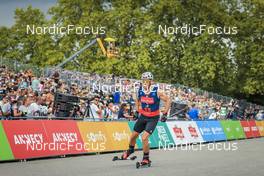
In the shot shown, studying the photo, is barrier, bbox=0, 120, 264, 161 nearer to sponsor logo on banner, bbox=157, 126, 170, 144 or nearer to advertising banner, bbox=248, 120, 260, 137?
sponsor logo on banner, bbox=157, 126, 170, 144

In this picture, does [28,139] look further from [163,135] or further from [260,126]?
[260,126]

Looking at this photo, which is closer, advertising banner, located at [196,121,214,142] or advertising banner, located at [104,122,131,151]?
advertising banner, located at [104,122,131,151]

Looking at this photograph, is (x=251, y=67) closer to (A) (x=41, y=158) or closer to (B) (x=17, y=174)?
(A) (x=41, y=158)

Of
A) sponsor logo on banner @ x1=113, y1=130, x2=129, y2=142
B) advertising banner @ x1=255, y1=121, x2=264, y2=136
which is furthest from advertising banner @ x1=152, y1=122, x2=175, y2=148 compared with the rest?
advertising banner @ x1=255, y1=121, x2=264, y2=136

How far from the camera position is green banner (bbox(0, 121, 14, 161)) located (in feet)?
51.4

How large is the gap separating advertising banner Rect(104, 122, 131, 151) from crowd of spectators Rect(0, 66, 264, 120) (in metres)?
1.05

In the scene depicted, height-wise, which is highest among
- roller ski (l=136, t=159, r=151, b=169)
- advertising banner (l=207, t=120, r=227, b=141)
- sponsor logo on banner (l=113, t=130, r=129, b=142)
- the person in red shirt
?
the person in red shirt

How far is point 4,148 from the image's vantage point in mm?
15781

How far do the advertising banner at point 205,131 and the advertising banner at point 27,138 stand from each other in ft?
40.9

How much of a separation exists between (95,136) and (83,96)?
5.76m

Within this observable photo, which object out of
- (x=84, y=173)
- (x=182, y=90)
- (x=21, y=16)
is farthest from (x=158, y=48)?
(x=84, y=173)

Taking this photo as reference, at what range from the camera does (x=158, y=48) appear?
55562 mm

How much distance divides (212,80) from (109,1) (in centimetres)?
1265

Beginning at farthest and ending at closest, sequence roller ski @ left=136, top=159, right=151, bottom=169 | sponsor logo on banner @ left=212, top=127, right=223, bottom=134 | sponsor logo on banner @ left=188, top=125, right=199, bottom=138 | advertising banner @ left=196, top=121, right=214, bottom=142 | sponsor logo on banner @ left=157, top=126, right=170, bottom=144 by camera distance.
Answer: sponsor logo on banner @ left=212, top=127, right=223, bottom=134, advertising banner @ left=196, top=121, right=214, bottom=142, sponsor logo on banner @ left=188, top=125, right=199, bottom=138, sponsor logo on banner @ left=157, top=126, right=170, bottom=144, roller ski @ left=136, top=159, right=151, bottom=169
